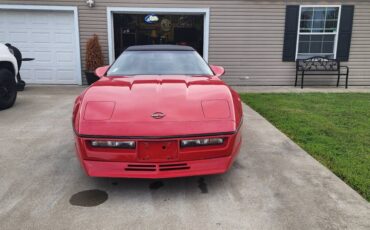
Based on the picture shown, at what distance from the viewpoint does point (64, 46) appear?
9.48m

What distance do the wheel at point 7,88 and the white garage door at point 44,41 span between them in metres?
3.29

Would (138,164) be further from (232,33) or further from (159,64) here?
(232,33)

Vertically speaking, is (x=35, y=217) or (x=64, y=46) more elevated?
(x=64, y=46)

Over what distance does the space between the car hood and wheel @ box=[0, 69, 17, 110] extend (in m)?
3.81

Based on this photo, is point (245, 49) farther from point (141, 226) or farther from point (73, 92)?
point (141, 226)

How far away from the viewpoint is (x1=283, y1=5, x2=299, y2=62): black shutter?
9.41 metres

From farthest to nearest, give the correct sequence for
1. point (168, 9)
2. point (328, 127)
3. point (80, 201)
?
point (168, 9) → point (328, 127) → point (80, 201)

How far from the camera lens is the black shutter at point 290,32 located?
370 inches

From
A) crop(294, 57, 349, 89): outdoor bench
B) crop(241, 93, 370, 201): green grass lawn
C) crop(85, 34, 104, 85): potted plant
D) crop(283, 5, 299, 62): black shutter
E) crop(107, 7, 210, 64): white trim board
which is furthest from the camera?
crop(294, 57, 349, 89): outdoor bench

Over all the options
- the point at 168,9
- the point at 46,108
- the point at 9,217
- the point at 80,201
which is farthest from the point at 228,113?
the point at 168,9

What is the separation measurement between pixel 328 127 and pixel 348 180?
2090 millimetres

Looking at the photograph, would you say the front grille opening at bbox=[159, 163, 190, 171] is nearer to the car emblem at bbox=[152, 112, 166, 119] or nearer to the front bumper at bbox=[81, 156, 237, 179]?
the front bumper at bbox=[81, 156, 237, 179]

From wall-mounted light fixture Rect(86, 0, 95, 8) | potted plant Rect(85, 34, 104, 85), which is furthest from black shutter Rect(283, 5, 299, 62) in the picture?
wall-mounted light fixture Rect(86, 0, 95, 8)

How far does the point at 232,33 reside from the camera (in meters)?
9.57
